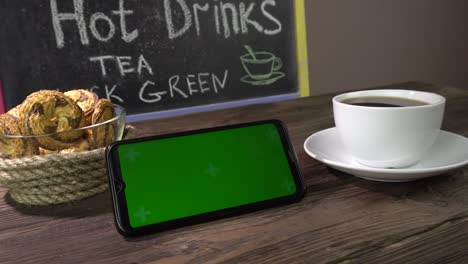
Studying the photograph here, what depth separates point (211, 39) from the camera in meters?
1.46

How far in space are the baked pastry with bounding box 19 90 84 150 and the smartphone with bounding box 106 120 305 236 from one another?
0.08 metres

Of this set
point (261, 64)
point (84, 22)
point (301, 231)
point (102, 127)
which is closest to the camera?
point (301, 231)

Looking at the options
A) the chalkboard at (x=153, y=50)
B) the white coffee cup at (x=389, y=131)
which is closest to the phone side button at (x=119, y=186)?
the white coffee cup at (x=389, y=131)

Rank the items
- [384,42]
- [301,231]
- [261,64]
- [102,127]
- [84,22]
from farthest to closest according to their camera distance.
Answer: [384,42], [261,64], [84,22], [102,127], [301,231]

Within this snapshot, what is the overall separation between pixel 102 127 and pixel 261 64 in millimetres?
1116

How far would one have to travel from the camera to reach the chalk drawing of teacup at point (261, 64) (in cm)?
153

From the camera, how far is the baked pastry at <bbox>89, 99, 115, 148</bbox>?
1.58 feet

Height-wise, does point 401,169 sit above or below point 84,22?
below

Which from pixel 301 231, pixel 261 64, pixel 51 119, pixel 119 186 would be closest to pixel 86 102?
pixel 51 119

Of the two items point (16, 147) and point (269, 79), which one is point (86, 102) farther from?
point (269, 79)

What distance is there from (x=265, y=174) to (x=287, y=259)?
13cm

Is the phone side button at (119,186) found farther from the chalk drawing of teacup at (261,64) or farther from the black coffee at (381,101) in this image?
the chalk drawing of teacup at (261,64)

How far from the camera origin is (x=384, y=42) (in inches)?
75.2

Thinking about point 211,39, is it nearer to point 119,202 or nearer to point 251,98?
point 251,98
